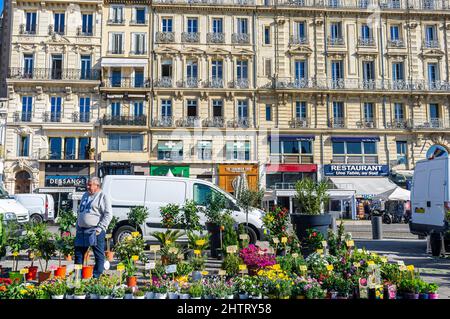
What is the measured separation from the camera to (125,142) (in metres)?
27.7

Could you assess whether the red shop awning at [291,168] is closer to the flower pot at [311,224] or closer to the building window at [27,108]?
the building window at [27,108]

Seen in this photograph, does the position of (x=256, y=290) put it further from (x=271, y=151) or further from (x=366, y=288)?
(x=271, y=151)

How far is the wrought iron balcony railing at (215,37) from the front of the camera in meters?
29.0

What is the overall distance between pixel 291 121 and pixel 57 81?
17585 millimetres

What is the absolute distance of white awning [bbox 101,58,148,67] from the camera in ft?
90.3

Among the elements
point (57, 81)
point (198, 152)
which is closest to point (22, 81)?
point (57, 81)

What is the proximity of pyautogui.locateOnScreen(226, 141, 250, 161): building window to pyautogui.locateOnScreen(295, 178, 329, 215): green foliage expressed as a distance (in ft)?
65.8

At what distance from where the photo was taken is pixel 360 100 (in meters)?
29.0

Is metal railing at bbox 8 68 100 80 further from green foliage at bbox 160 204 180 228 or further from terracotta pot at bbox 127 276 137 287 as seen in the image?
terracotta pot at bbox 127 276 137 287

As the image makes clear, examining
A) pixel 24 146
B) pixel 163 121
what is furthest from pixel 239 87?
pixel 24 146

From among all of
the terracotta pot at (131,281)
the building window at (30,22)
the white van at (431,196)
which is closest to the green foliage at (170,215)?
the terracotta pot at (131,281)

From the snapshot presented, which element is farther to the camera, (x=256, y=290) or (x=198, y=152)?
(x=198, y=152)

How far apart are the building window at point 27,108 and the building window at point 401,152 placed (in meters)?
27.7
